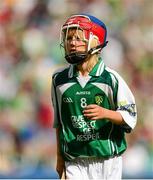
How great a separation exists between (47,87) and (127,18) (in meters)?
0.93

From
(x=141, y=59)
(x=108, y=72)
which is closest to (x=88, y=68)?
(x=108, y=72)

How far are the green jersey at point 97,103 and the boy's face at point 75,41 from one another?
133 millimetres

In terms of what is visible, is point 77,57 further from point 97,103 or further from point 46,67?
point 46,67

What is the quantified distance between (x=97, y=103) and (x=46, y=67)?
3.01m

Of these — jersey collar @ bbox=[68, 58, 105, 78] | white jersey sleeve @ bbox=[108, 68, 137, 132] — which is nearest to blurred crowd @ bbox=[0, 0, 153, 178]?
jersey collar @ bbox=[68, 58, 105, 78]

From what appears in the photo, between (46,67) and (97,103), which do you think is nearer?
(97,103)

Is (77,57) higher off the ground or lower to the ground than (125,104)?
higher

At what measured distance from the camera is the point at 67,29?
3.81m

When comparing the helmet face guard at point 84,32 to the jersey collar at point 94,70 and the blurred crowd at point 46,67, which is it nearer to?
the jersey collar at point 94,70

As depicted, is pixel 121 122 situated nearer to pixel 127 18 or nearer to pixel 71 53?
pixel 71 53

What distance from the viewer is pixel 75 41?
3793mm

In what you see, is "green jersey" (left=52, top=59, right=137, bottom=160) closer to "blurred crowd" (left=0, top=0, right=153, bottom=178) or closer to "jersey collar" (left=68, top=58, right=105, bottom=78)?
"jersey collar" (left=68, top=58, right=105, bottom=78)

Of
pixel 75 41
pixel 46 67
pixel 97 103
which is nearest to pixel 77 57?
pixel 75 41

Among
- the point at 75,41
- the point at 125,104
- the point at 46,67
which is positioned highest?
the point at 75,41
